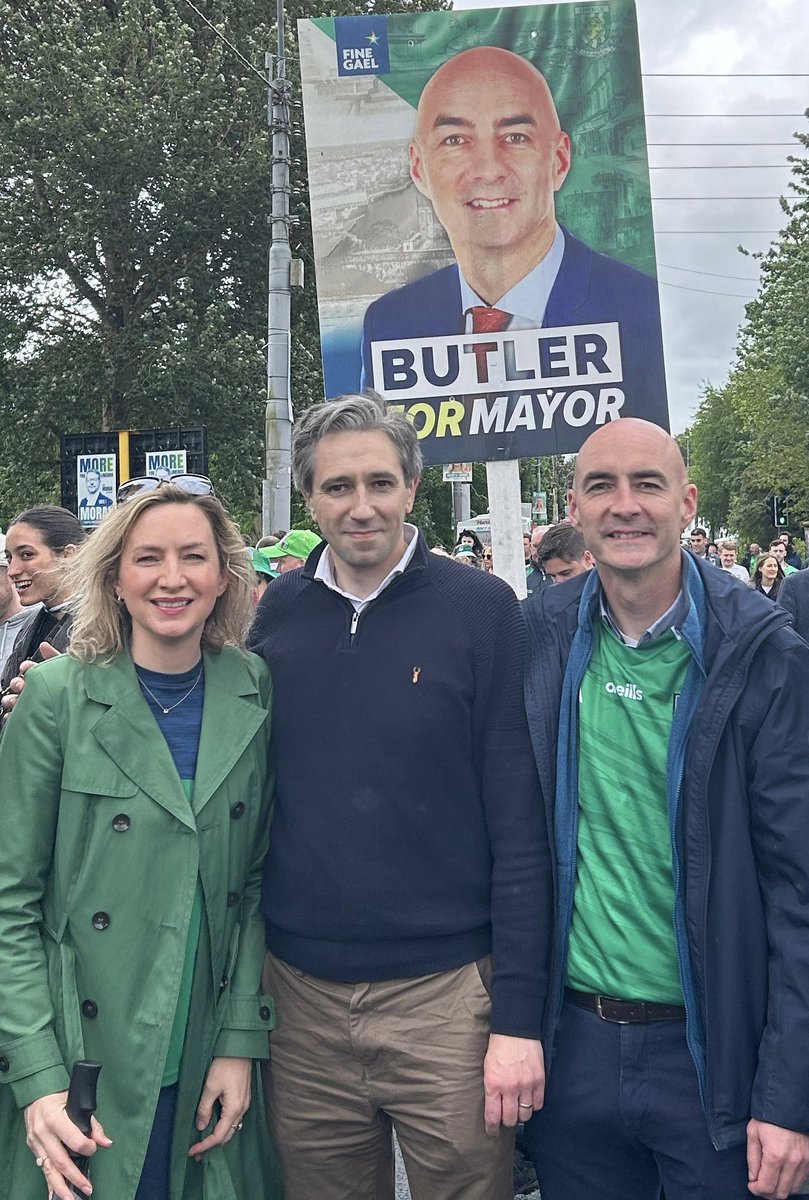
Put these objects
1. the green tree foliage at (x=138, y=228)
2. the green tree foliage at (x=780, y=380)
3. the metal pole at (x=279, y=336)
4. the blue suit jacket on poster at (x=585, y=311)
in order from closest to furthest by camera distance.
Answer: the blue suit jacket on poster at (x=585, y=311), the metal pole at (x=279, y=336), the green tree foliage at (x=138, y=228), the green tree foliage at (x=780, y=380)

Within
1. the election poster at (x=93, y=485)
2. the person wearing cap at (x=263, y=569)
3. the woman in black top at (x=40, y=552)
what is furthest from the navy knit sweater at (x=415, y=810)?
the election poster at (x=93, y=485)

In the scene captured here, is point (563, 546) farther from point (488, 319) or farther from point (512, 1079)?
point (512, 1079)

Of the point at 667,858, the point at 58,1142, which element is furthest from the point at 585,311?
the point at 58,1142

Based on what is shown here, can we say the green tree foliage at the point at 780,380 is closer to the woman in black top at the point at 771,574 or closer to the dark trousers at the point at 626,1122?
the woman in black top at the point at 771,574

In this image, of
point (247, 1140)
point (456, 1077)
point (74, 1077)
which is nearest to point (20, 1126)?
point (74, 1077)

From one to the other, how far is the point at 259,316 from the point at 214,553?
63.1 feet

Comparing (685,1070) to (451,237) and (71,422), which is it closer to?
(451,237)

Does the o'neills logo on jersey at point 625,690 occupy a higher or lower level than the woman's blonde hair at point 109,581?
lower

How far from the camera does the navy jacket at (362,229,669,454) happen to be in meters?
5.02

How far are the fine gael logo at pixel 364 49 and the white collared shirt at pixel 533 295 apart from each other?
111 cm

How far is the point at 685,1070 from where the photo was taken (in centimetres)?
232

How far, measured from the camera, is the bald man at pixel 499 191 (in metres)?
5.13

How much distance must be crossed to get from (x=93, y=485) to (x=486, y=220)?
9.28 m

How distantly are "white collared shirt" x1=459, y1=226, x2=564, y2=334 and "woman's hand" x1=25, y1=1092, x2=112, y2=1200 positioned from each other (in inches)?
149
